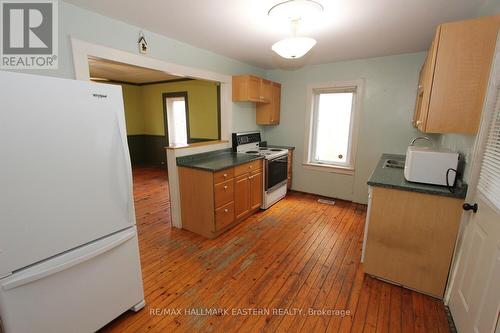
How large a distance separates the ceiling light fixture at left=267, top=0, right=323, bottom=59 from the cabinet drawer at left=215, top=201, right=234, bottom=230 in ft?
6.17

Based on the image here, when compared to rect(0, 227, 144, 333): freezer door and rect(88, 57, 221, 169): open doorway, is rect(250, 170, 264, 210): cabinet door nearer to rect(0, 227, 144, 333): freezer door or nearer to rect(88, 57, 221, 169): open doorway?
rect(0, 227, 144, 333): freezer door

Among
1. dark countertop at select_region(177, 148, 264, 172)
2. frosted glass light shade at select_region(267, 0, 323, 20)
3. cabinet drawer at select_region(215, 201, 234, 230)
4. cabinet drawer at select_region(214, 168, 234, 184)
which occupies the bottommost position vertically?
cabinet drawer at select_region(215, 201, 234, 230)

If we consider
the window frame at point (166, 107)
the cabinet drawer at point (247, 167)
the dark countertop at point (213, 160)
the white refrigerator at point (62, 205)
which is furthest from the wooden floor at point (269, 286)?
the window frame at point (166, 107)

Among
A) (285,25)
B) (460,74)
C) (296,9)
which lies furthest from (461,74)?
(285,25)

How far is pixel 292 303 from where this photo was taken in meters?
1.88

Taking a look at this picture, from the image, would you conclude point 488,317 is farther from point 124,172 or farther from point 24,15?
point 24,15

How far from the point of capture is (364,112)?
147 inches

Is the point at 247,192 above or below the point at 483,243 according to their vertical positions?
below

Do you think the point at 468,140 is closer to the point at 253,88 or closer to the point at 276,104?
the point at 253,88

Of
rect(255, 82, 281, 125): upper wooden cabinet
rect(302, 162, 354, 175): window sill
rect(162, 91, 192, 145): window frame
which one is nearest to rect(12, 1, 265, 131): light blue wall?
rect(255, 82, 281, 125): upper wooden cabinet

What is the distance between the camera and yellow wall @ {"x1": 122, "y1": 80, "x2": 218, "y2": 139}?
5.38 m

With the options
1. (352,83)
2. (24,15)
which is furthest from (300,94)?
(24,15)

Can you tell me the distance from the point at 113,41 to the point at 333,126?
11.5 feet

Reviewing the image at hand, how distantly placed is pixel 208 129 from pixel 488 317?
5.15 m
